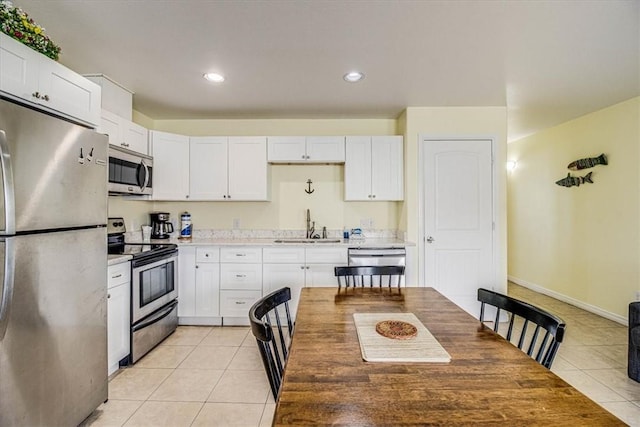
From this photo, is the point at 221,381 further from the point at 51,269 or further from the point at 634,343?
the point at 634,343

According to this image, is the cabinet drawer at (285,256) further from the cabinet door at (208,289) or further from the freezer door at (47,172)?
the freezer door at (47,172)

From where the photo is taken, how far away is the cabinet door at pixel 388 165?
12.3 feet

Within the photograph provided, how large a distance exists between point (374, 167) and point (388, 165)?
0.56 ft

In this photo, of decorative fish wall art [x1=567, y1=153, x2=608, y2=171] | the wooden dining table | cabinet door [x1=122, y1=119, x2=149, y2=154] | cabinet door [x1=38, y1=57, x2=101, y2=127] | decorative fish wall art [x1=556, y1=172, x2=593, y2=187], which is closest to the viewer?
the wooden dining table

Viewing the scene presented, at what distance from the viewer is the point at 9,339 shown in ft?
4.57

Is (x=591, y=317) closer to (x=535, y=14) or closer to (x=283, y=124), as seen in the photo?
(x=535, y=14)

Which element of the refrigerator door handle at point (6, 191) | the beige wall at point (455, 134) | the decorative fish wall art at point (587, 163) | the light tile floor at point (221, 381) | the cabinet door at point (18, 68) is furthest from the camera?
the decorative fish wall art at point (587, 163)

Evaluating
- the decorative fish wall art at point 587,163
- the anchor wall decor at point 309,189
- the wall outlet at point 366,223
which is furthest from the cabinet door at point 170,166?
the decorative fish wall art at point 587,163

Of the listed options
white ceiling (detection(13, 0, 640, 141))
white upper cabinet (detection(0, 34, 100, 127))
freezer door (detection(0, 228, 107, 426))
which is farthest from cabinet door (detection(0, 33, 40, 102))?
freezer door (detection(0, 228, 107, 426))

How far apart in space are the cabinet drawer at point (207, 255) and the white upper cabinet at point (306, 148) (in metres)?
1.28

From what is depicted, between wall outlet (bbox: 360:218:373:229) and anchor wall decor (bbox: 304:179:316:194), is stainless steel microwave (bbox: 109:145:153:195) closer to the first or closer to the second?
anchor wall decor (bbox: 304:179:316:194)

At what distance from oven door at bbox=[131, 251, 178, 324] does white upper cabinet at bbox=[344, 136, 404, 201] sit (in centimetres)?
215

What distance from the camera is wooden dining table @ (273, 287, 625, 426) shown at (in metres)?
0.80

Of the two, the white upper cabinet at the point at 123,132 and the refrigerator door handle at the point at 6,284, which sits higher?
the white upper cabinet at the point at 123,132
